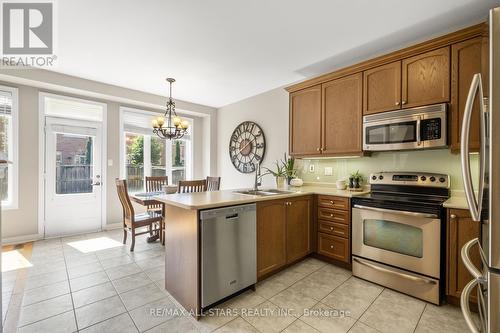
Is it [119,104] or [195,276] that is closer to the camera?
[195,276]

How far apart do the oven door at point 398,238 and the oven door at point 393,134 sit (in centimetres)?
72

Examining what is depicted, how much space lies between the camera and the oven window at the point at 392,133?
94.7 inches

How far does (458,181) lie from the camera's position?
Result: 2.38 metres

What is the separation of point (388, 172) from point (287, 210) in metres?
1.30

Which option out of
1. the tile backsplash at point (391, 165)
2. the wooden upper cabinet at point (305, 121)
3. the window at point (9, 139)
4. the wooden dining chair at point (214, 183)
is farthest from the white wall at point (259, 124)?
the window at point (9, 139)

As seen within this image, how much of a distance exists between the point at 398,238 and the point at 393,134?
3.57 feet

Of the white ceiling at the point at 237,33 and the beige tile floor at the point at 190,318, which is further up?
the white ceiling at the point at 237,33

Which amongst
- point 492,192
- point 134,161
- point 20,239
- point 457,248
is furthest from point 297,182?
point 20,239

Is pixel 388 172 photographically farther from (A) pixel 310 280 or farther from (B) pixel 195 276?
(B) pixel 195 276

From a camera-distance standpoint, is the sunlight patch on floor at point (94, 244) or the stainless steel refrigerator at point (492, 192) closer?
the stainless steel refrigerator at point (492, 192)

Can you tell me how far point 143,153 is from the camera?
4848 millimetres

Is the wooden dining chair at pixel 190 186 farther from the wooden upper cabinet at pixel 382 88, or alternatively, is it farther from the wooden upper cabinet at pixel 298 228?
the wooden upper cabinet at pixel 382 88

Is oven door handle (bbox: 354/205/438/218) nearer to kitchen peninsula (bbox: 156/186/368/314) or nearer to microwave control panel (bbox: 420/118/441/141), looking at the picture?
kitchen peninsula (bbox: 156/186/368/314)

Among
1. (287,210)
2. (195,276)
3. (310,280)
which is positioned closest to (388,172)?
(287,210)
